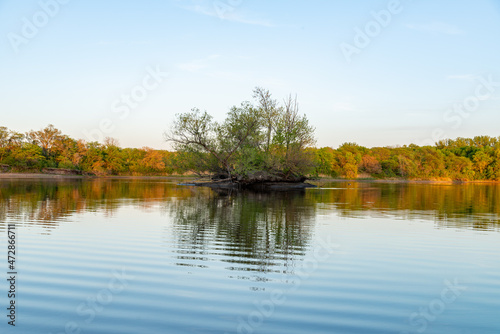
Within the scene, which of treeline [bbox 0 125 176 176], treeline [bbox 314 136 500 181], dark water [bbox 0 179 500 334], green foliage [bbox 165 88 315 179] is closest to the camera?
dark water [bbox 0 179 500 334]

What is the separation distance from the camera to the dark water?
615cm

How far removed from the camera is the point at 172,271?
9.01 m

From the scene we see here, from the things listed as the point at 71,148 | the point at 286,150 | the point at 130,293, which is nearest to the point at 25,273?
the point at 130,293

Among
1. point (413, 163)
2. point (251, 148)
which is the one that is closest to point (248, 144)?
point (251, 148)

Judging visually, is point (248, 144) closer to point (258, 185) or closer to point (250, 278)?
point (258, 185)

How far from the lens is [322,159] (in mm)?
92000

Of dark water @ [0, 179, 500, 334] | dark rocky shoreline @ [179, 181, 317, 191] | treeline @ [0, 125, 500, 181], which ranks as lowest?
dark water @ [0, 179, 500, 334]

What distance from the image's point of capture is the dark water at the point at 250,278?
6.15 metres

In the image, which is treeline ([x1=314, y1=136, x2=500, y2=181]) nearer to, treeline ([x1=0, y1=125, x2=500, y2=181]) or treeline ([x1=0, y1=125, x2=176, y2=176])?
treeline ([x1=0, y1=125, x2=500, y2=181])

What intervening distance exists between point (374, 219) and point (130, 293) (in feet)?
46.9

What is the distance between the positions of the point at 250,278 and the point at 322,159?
85.2 meters

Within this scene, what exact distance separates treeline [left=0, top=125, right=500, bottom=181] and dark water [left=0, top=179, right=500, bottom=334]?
5634 centimetres

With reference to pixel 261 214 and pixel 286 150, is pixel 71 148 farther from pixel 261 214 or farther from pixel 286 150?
pixel 261 214

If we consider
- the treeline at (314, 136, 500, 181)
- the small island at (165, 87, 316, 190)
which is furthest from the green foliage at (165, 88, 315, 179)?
the treeline at (314, 136, 500, 181)
